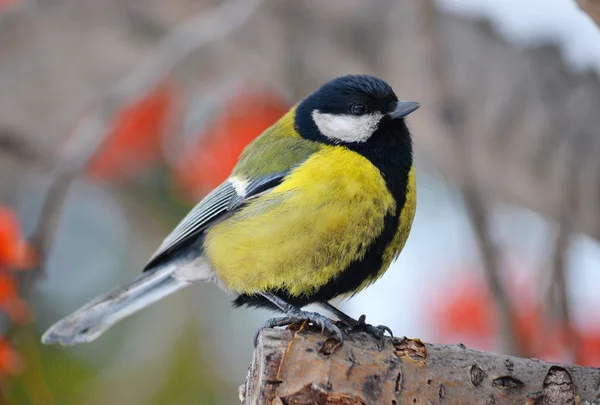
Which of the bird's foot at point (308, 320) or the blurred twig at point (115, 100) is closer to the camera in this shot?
the bird's foot at point (308, 320)

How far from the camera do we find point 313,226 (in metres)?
1.82

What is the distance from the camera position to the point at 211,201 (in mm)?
2201

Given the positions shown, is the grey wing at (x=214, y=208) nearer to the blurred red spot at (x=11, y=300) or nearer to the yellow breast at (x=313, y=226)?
the yellow breast at (x=313, y=226)

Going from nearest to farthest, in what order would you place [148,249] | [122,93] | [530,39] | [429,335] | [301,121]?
[301,121] → [122,93] → [530,39] → [429,335] → [148,249]

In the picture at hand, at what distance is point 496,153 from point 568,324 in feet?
2.91

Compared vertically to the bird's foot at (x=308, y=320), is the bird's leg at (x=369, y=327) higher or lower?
higher

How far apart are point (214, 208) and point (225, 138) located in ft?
3.84

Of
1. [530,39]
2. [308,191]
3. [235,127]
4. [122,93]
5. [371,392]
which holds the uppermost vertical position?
[530,39]

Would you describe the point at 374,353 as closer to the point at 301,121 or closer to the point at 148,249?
the point at 301,121

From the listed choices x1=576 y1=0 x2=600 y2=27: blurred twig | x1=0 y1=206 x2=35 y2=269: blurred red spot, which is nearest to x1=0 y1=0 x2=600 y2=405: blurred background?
x1=0 y1=206 x2=35 y2=269: blurred red spot

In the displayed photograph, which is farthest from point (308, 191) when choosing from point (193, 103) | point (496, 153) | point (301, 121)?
point (193, 103)

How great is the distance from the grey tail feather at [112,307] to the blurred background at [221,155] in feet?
0.34

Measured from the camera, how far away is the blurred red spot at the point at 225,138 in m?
3.23

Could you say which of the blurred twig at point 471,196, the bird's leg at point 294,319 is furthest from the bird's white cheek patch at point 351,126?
the bird's leg at point 294,319
